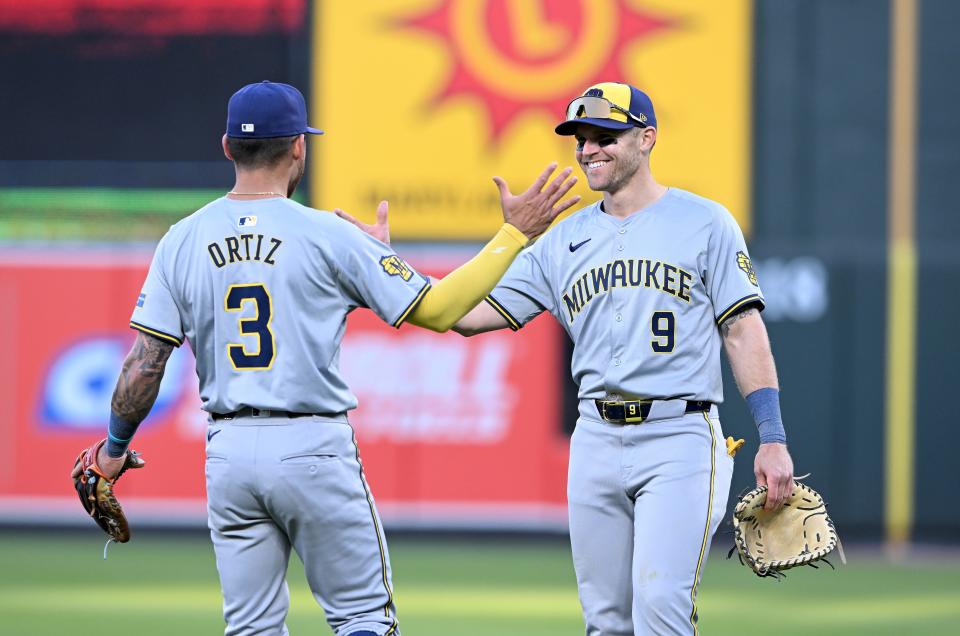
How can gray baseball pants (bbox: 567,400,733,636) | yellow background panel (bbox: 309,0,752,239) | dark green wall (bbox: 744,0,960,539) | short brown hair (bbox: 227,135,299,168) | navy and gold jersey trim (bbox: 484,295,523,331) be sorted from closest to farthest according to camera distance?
short brown hair (bbox: 227,135,299,168), gray baseball pants (bbox: 567,400,733,636), navy and gold jersey trim (bbox: 484,295,523,331), dark green wall (bbox: 744,0,960,539), yellow background panel (bbox: 309,0,752,239)

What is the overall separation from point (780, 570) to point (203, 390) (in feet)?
6.19

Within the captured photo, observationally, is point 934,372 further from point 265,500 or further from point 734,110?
point 265,500

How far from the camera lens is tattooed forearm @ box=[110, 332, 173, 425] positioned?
439cm

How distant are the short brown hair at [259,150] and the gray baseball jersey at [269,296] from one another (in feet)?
0.39

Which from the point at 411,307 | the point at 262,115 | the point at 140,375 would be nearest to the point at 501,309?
the point at 411,307

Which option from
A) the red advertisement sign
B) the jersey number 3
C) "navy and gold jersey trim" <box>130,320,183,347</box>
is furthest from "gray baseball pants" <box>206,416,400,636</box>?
the red advertisement sign

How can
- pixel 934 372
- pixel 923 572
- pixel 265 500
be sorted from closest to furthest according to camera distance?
pixel 265 500 → pixel 923 572 → pixel 934 372

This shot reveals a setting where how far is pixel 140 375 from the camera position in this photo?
439 centimetres

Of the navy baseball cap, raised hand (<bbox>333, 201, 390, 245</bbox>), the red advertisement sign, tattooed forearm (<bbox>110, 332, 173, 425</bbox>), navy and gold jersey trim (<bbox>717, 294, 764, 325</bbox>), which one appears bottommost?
the red advertisement sign

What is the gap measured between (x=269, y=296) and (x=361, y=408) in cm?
698

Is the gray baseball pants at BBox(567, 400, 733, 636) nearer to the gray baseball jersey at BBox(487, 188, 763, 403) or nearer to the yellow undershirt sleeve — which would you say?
the gray baseball jersey at BBox(487, 188, 763, 403)

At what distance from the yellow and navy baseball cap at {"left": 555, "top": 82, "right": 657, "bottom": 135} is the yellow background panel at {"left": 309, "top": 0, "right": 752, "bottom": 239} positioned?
20.8 feet

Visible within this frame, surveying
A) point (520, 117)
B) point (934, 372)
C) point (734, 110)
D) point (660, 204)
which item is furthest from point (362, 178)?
point (660, 204)

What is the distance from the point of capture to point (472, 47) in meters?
11.5
